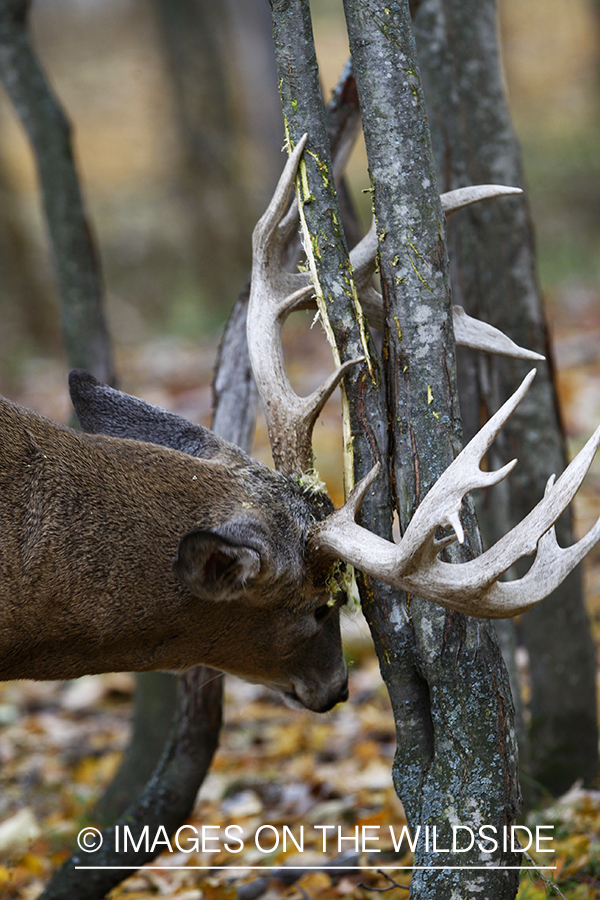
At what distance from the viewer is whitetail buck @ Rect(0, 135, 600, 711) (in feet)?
9.48

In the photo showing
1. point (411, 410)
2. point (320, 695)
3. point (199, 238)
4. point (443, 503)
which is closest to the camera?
Result: point (443, 503)

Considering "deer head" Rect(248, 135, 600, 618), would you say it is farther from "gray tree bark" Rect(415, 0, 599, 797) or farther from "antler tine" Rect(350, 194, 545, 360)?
"gray tree bark" Rect(415, 0, 599, 797)

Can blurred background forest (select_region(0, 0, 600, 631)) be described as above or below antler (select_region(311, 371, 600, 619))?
above

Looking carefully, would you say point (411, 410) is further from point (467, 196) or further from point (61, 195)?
point (61, 195)

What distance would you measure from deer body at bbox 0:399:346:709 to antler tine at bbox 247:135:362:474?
0.14m

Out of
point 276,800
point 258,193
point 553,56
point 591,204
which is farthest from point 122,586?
point 553,56

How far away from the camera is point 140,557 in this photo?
3260 millimetres

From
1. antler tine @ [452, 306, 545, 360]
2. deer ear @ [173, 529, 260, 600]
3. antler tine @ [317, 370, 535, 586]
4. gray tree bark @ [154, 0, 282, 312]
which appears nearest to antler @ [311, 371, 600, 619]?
antler tine @ [317, 370, 535, 586]

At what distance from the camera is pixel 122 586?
324 cm

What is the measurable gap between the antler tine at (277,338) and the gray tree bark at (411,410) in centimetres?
16

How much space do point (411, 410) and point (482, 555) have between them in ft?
1.84

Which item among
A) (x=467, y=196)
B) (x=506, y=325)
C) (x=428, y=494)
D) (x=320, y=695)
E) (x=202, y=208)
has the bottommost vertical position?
(x=320, y=695)

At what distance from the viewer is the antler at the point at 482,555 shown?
9.20 ft

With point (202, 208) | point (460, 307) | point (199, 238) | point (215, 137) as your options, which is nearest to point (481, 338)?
point (460, 307)
